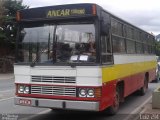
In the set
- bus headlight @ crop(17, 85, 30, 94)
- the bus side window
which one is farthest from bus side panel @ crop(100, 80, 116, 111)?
bus headlight @ crop(17, 85, 30, 94)

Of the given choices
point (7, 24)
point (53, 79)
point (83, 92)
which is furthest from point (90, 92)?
point (7, 24)

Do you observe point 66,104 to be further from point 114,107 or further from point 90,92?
point 114,107

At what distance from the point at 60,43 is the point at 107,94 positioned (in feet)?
5.98

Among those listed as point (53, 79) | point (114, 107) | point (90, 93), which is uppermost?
point (53, 79)

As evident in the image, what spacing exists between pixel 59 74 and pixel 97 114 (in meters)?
2.78

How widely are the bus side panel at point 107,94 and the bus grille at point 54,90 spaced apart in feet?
2.47

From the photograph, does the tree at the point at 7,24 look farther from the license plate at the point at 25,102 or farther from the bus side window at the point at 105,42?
the license plate at the point at 25,102

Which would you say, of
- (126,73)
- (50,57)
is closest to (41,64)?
(50,57)

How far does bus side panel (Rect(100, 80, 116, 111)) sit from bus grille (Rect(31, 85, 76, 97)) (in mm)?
754

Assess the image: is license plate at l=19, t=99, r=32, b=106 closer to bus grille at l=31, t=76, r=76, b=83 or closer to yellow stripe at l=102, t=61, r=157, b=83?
bus grille at l=31, t=76, r=76, b=83

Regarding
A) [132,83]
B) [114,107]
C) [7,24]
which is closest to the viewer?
[114,107]

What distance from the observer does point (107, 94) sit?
1040 centimetres

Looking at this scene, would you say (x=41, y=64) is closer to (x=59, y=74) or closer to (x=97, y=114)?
(x=59, y=74)

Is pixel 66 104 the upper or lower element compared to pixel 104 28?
lower
